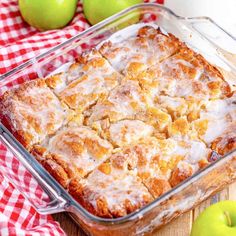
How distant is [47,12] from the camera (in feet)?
10.8

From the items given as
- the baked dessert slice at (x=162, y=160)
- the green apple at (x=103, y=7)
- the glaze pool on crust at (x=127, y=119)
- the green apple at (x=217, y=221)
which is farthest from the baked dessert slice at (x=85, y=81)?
the green apple at (x=217, y=221)

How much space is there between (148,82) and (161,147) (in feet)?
1.16

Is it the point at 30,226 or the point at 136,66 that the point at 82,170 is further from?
the point at 136,66

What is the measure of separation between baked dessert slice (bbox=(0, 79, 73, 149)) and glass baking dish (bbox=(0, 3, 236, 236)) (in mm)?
89

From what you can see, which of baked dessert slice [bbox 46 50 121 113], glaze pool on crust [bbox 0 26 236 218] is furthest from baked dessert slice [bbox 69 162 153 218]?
baked dessert slice [bbox 46 50 121 113]

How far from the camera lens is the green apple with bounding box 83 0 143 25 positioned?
10.7 ft

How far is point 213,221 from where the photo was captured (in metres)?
2.36

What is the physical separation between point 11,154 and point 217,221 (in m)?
0.84

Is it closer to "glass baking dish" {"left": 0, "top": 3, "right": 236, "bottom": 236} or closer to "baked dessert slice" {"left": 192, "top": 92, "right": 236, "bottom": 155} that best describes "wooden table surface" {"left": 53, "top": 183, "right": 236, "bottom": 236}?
"glass baking dish" {"left": 0, "top": 3, "right": 236, "bottom": 236}

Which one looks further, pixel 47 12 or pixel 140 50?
pixel 47 12

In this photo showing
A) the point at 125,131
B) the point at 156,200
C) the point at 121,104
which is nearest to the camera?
the point at 156,200

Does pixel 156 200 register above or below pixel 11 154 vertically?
above

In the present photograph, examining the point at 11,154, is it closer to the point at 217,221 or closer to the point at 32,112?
the point at 32,112

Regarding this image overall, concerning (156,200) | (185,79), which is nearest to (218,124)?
(185,79)
